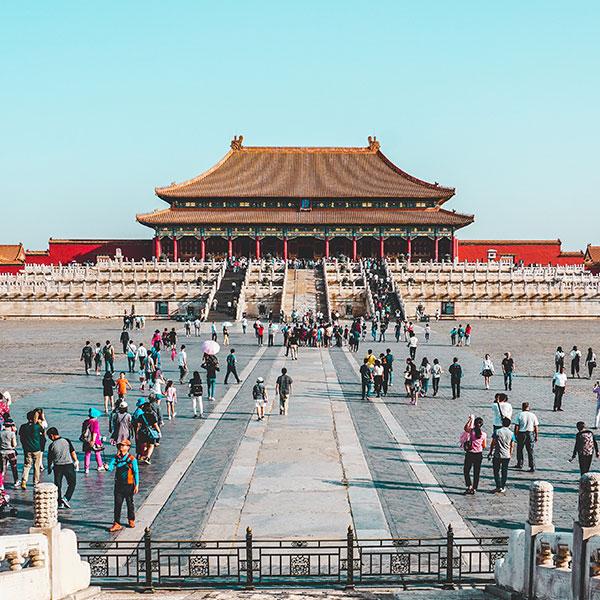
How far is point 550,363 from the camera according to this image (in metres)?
29.4

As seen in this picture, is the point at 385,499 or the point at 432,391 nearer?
the point at 385,499

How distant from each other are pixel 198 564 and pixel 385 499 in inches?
144

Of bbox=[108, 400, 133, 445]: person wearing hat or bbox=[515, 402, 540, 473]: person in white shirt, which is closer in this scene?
bbox=[108, 400, 133, 445]: person wearing hat

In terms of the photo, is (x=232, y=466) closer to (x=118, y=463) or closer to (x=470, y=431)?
(x=118, y=463)

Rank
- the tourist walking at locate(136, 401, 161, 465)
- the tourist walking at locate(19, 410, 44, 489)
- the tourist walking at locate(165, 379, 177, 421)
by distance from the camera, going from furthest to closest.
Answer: the tourist walking at locate(165, 379, 177, 421) < the tourist walking at locate(136, 401, 161, 465) < the tourist walking at locate(19, 410, 44, 489)

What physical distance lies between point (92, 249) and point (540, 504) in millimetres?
69763

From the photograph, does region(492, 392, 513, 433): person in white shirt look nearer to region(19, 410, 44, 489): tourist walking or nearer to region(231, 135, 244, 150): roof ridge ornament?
region(19, 410, 44, 489): tourist walking

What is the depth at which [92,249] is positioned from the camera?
73.8 m

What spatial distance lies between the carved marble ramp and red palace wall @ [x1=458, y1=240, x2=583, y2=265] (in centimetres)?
5748

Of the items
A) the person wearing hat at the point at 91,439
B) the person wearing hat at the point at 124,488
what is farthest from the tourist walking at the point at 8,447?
the person wearing hat at the point at 124,488

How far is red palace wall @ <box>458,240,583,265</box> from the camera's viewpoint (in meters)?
73.8

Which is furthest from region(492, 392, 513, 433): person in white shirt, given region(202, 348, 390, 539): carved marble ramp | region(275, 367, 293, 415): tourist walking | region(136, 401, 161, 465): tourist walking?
region(136, 401, 161, 465): tourist walking

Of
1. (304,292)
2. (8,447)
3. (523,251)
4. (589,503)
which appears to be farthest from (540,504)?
(523,251)

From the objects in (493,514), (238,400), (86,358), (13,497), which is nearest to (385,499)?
(493,514)
